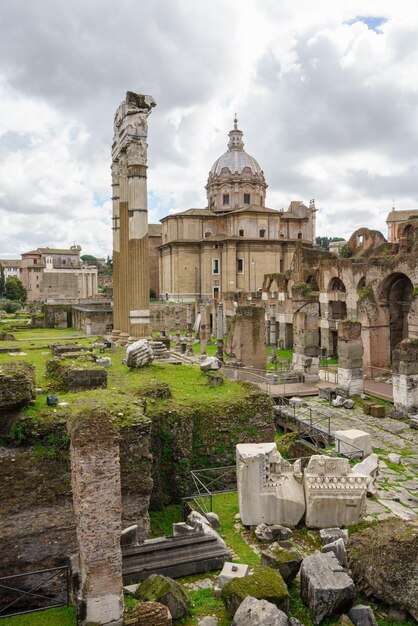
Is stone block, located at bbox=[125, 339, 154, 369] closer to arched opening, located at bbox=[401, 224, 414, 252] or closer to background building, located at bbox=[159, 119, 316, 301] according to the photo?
arched opening, located at bbox=[401, 224, 414, 252]

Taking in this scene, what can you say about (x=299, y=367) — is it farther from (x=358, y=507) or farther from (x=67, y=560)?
(x=67, y=560)

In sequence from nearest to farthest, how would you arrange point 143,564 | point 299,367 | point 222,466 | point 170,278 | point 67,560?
point 143,564, point 67,560, point 222,466, point 299,367, point 170,278

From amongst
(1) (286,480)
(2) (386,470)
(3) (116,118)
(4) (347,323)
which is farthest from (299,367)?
(1) (286,480)

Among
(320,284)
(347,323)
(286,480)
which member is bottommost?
(286,480)

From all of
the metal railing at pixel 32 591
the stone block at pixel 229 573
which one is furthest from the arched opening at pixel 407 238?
the metal railing at pixel 32 591

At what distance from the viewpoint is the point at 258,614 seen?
191 inches

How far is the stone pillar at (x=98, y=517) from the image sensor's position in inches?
200

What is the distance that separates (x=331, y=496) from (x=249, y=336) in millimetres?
13484

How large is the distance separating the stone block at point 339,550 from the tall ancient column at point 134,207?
11.6 m

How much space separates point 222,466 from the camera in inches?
375

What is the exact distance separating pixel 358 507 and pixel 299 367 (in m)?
13.2

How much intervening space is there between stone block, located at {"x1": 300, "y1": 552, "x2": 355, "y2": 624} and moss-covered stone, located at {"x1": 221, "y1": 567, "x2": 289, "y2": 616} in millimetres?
306

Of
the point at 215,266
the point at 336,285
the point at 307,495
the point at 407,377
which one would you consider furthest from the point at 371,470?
the point at 215,266

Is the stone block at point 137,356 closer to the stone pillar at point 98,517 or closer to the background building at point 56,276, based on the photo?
the stone pillar at point 98,517
